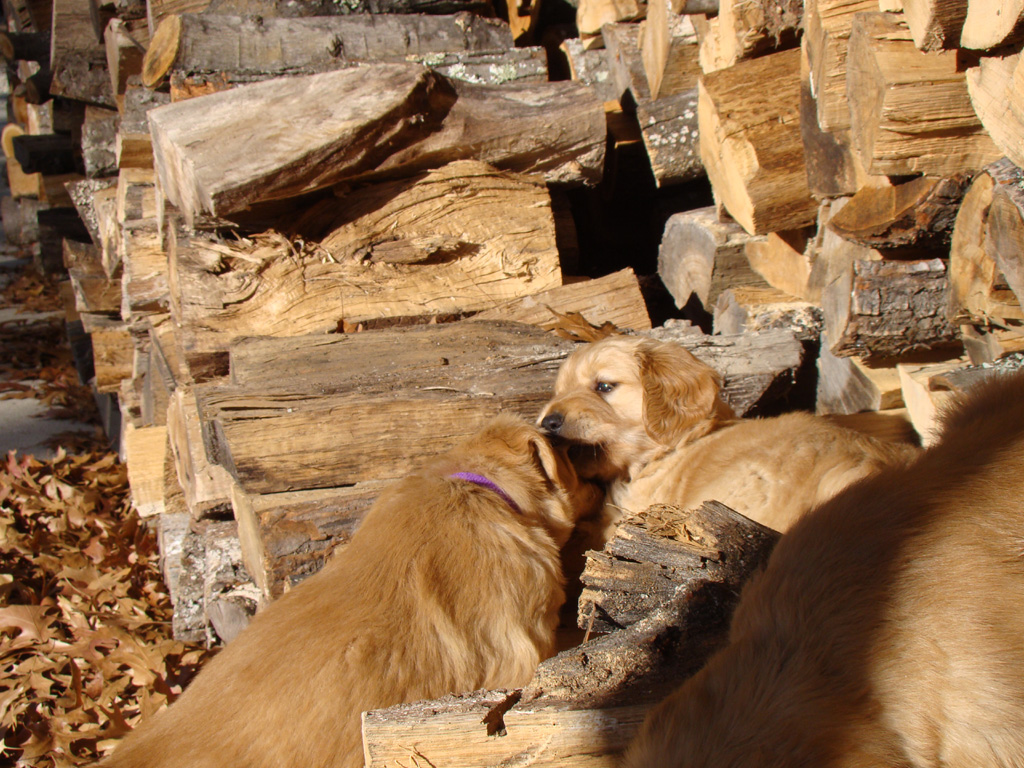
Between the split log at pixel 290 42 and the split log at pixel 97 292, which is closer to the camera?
the split log at pixel 290 42

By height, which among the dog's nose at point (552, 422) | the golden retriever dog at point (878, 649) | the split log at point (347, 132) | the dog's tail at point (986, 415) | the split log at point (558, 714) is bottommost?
the dog's nose at point (552, 422)

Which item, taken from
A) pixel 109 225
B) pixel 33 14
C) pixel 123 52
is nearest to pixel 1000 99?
pixel 123 52

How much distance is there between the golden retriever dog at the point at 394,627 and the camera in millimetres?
2010

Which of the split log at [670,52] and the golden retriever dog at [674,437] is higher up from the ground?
the split log at [670,52]

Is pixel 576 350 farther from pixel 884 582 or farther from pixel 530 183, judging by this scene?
pixel 884 582

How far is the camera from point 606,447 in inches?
137

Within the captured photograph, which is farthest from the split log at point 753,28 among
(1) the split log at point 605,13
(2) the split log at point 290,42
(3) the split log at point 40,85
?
(3) the split log at point 40,85

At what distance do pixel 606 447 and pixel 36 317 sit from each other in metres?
9.33

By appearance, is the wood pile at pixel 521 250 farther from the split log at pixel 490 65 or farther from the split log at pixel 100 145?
the split log at pixel 100 145

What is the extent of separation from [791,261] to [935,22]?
1.67 meters

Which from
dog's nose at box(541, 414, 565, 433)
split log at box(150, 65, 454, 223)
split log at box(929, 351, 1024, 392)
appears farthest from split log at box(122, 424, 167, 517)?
split log at box(929, 351, 1024, 392)

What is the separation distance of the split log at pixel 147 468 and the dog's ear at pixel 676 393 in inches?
124

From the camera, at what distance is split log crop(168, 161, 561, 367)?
3701 millimetres

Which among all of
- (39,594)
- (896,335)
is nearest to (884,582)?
(896,335)
